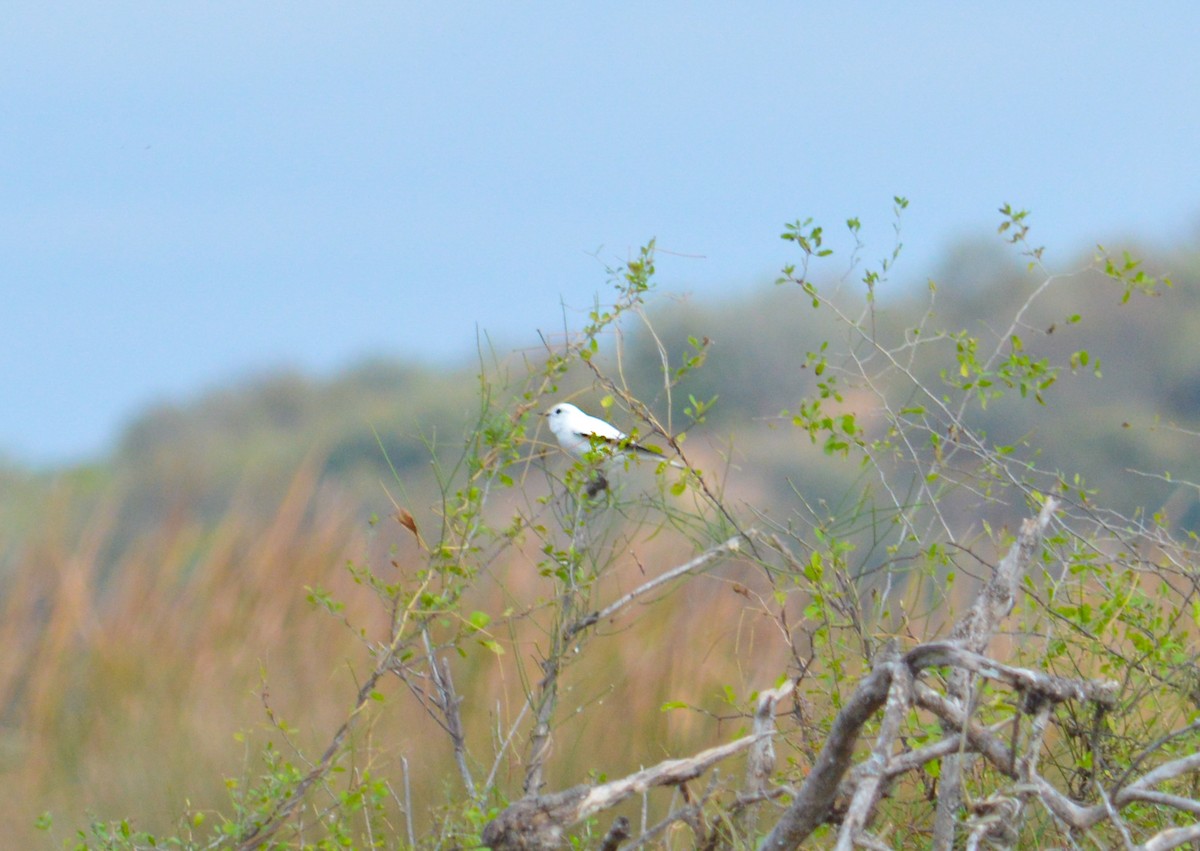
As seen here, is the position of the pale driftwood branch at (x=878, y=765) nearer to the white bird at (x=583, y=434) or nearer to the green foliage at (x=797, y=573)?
the green foliage at (x=797, y=573)

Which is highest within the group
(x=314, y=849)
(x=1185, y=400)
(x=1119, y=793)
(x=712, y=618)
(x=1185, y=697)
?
(x=1119, y=793)

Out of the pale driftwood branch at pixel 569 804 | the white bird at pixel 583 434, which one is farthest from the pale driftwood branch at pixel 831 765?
the white bird at pixel 583 434

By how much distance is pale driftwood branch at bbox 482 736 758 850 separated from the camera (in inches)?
75.6

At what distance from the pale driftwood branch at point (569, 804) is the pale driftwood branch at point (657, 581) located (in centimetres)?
37

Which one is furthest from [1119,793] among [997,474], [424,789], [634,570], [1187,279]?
[1187,279]

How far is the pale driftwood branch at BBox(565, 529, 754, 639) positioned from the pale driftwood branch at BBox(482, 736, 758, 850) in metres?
0.37

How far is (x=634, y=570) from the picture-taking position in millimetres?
6629

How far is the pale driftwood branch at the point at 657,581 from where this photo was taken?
2373 millimetres

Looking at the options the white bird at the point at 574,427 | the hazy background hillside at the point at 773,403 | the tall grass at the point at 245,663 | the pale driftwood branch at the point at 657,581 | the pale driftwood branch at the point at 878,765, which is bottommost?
the hazy background hillside at the point at 773,403

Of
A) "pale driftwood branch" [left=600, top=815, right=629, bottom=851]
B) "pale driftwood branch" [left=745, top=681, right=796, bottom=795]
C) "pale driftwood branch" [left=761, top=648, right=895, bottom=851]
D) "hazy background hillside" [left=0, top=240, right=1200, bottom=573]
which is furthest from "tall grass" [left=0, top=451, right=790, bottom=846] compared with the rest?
"hazy background hillside" [left=0, top=240, right=1200, bottom=573]

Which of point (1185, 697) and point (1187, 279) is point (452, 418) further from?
point (1185, 697)

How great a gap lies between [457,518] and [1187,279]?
32.1 m

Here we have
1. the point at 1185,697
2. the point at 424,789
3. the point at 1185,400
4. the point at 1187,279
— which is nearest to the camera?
the point at 1185,697

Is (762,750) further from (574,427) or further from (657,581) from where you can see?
(574,427)
